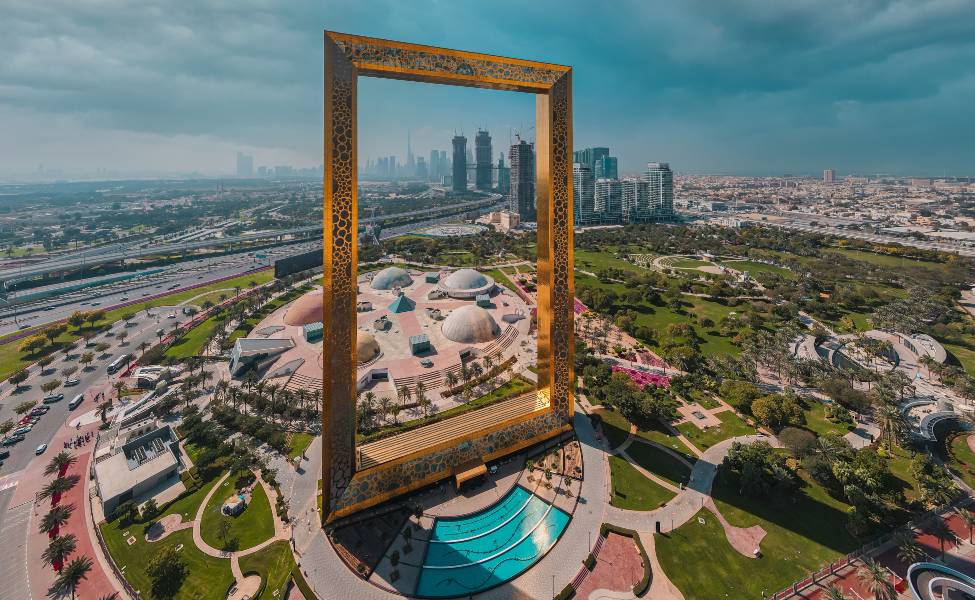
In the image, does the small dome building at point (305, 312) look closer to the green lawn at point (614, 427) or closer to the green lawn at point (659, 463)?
the green lawn at point (614, 427)

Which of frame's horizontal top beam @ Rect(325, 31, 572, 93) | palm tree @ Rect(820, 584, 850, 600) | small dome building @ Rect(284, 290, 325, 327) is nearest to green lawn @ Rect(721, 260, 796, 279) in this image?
palm tree @ Rect(820, 584, 850, 600)

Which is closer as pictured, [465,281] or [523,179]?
[465,281]

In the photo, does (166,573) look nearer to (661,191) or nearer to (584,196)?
(584,196)

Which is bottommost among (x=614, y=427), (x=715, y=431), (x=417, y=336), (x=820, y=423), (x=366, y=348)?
(x=715, y=431)

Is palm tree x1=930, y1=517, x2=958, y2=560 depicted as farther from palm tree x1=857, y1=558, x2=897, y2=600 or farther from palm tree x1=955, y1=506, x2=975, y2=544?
palm tree x1=857, y1=558, x2=897, y2=600

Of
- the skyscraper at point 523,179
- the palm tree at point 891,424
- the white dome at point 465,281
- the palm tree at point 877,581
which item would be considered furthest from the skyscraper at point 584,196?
the palm tree at point 877,581

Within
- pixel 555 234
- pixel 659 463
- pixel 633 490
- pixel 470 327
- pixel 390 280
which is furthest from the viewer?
pixel 390 280

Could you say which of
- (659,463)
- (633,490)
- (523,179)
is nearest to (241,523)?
(633,490)

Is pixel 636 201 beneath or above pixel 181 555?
above
